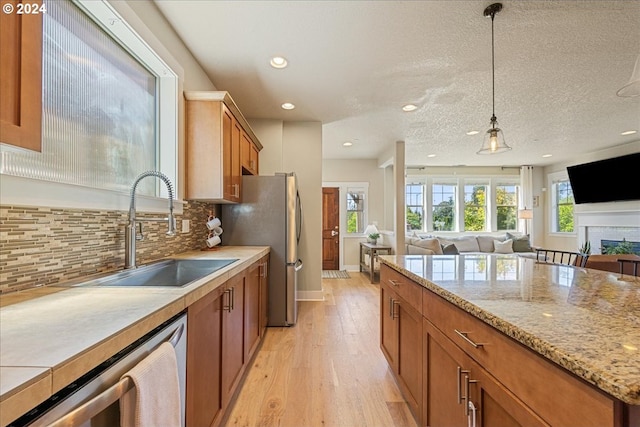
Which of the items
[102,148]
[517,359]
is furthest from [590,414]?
[102,148]

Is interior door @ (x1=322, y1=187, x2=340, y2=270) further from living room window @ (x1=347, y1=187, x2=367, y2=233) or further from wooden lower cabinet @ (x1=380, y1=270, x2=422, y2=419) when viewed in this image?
wooden lower cabinet @ (x1=380, y1=270, x2=422, y2=419)

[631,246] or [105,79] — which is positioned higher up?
[105,79]

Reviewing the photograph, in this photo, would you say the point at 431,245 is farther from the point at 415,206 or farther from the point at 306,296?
the point at 415,206

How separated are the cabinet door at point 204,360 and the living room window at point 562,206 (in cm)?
861

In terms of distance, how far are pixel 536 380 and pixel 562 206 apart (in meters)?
8.62

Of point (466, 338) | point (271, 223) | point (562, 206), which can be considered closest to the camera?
point (466, 338)

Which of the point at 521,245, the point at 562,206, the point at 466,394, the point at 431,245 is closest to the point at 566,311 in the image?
the point at 466,394

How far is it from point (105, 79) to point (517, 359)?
2.28m

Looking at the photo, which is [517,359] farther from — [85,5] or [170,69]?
[170,69]

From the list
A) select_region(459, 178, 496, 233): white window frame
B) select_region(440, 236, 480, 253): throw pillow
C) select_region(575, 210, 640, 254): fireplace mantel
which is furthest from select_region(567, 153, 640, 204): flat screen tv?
select_region(440, 236, 480, 253): throw pillow

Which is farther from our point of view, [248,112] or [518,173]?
[518,173]

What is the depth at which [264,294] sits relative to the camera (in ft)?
9.64

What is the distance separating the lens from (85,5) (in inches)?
59.1

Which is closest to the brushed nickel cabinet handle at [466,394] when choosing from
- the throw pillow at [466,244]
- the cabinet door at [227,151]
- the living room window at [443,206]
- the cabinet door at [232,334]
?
the cabinet door at [232,334]
